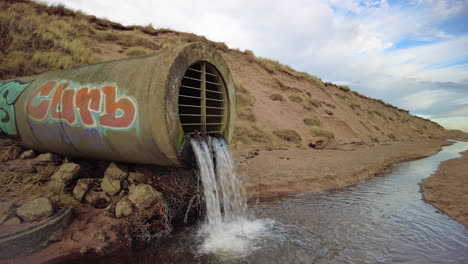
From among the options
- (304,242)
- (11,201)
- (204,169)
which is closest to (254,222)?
(304,242)

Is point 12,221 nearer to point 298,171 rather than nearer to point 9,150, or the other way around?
point 9,150

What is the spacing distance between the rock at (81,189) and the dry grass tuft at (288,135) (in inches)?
409

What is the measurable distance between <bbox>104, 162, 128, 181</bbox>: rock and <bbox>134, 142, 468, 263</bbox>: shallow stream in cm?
142

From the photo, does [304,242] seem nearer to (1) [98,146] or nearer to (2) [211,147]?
(2) [211,147]

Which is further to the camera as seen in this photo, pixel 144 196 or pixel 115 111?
pixel 144 196

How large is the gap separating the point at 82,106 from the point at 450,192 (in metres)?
8.25

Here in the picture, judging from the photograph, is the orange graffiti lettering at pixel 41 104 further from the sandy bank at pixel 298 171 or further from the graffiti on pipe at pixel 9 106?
the sandy bank at pixel 298 171

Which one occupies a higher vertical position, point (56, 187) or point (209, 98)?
point (209, 98)

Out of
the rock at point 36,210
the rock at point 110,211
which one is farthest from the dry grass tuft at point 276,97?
the rock at point 36,210

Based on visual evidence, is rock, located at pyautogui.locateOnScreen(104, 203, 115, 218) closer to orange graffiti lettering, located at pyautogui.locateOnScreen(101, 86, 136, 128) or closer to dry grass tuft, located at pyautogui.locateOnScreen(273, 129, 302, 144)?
orange graffiti lettering, located at pyautogui.locateOnScreen(101, 86, 136, 128)

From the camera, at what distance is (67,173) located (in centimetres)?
481

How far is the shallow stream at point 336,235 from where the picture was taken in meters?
3.72

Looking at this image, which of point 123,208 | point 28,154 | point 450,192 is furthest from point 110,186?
point 450,192

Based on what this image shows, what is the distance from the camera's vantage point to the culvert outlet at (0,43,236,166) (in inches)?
160
